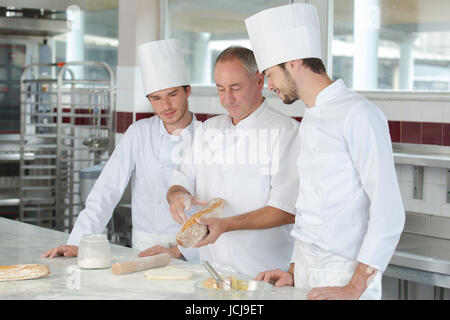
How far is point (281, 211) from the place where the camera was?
2.31 meters

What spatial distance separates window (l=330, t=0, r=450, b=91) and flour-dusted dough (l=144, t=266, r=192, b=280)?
223 centimetres

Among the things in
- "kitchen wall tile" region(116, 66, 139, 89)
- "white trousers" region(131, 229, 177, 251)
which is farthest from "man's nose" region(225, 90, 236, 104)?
"kitchen wall tile" region(116, 66, 139, 89)

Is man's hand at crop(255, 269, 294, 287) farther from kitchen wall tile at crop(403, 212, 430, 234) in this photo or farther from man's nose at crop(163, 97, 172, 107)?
kitchen wall tile at crop(403, 212, 430, 234)

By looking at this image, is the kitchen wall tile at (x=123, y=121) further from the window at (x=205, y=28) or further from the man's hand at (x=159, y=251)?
the man's hand at (x=159, y=251)

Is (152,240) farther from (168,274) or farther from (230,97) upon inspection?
(168,274)

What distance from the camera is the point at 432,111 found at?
360 cm

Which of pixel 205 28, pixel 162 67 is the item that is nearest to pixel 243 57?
pixel 162 67

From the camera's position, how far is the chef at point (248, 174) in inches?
92.0

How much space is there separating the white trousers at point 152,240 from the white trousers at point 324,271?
2.86 feet

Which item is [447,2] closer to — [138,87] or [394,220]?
[394,220]

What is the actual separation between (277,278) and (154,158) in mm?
1082

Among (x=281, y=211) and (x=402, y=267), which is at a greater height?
(x=281, y=211)

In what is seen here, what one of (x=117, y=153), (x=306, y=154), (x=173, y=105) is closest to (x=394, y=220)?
(x=306, y=154)
